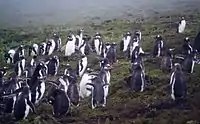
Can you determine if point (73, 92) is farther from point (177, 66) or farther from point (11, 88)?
point (177, 66)

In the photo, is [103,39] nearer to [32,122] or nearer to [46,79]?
[46,79]

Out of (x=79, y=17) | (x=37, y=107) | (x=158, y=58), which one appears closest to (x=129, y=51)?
(x=158, y=58)

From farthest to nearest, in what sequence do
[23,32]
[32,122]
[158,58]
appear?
[23,32], [158,58], [32,122]

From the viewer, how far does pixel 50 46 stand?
4.04 m

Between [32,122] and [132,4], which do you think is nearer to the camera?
[32,122]

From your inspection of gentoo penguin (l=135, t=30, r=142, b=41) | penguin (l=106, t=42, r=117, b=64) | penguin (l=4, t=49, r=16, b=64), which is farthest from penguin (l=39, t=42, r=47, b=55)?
gentoo penguin (l=135, t=30, r=142, b=41)

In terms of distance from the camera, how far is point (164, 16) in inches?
161

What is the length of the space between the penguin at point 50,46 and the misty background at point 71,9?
19 cm

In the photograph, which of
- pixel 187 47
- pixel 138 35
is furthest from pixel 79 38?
pixel 187 47

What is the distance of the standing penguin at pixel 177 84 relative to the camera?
3.62 m

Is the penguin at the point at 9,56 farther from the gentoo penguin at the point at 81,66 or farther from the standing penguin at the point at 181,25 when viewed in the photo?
the standing penguin at the point at 181,25

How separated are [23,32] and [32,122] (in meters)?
0.91

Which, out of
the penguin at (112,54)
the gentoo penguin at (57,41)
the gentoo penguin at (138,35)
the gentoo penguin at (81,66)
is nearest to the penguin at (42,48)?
the gentoo penguin at (57,41)

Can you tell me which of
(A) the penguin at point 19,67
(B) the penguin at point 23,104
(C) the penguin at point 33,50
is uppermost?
(C) the penguin at point 33,50
